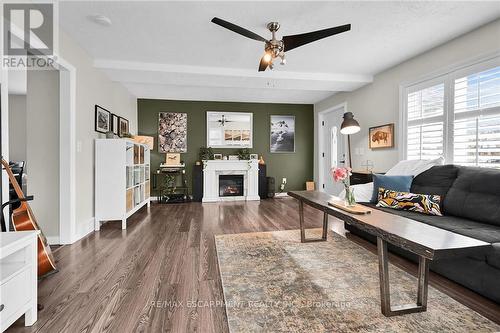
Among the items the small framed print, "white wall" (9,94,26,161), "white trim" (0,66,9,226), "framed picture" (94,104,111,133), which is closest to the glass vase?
"white trim" (0,66,9,226)

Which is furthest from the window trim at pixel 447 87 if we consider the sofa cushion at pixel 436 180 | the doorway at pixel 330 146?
the doorway at pixel 330 146

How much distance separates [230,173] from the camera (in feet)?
20.6

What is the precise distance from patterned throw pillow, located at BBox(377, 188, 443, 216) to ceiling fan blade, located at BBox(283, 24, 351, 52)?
A: 1.89m

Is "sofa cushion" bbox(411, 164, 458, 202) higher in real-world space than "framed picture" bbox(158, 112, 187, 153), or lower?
lower

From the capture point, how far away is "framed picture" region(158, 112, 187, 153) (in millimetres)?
6270

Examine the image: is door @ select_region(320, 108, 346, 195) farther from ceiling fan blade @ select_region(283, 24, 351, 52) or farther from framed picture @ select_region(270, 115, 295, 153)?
ceiling fan blade @ select_region(283, 24, 351, 52)

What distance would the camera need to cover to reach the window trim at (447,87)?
2873mm

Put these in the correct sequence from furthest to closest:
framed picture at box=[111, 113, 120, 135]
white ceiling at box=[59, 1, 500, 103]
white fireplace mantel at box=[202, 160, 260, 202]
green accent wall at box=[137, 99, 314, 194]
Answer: green accent wall at box=[137, 99, 314, 194] < white fireplace mantel at box=[202, 160, 260, 202] < framed picture at box=[111, 113, 120, 135] < white ceiling at box=[59, 1, 500, 103]

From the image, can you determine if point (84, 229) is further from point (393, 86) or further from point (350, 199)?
point (393, 86)

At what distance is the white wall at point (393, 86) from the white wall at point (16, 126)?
740 cm

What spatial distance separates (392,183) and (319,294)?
189 cm

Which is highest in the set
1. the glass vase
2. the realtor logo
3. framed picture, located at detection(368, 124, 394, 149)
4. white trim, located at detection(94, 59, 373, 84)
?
white trim, located at detection(94, 59, 373, 84)

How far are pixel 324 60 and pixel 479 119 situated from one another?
6.89ft

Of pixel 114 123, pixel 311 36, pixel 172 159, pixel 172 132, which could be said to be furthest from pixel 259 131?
pixel 311 36
